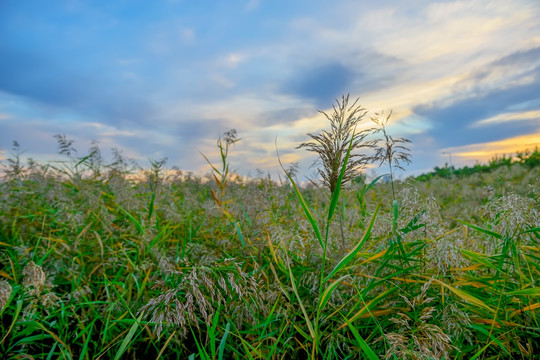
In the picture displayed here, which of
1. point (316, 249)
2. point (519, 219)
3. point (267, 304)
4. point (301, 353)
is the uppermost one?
point (519, 219)

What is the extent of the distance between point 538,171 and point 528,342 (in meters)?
10.1

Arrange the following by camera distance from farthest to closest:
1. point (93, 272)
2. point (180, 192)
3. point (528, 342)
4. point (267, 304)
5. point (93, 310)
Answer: point (180, 192)
point (93, 272)
point (93, 310)
point (267, 304)
point (528, 342)

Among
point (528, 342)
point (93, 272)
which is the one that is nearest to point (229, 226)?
point (93, 272)

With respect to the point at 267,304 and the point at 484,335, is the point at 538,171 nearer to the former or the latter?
the point at 484,335

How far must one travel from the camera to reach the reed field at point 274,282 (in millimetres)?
2393

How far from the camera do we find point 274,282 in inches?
116

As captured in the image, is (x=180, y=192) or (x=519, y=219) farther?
(x=180, y=192)

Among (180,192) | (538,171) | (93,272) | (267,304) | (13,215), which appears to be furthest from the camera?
(538,171)

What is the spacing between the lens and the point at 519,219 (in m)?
2.49

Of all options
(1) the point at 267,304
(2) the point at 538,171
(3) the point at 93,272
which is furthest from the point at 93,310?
(2) the point at 538,171

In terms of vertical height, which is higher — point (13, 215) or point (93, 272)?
point (13, 215)

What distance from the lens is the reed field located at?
2.39 m

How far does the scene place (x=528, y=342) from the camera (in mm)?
2457

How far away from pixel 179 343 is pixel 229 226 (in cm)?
126
